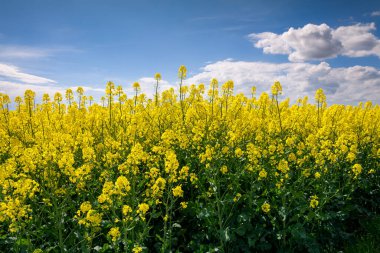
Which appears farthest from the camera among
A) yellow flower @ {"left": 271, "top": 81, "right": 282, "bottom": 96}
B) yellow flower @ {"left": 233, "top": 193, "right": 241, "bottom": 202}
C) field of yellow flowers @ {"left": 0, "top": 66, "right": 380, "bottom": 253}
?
yellow flower @ {"left": 271, "top": 81, "right": 282, "bottom": 96}

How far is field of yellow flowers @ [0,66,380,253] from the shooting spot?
147 inches

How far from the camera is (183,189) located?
5.06m

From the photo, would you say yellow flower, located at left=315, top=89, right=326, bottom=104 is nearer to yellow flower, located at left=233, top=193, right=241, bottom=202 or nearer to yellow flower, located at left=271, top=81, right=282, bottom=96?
yellow flower, located at left=271, top=81, right=282, bottom=96

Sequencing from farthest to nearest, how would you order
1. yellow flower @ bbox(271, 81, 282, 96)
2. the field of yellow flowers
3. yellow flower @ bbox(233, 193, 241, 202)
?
yellow flower @ bbox(271, 81, 282, 96) → yellow flower @ bbox(233, 193, 241, 202) → the field of yellow flowers

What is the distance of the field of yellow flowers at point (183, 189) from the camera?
3732 mm

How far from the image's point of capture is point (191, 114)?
6.99m

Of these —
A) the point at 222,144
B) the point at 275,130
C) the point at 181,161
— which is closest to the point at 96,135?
the point at 181,161

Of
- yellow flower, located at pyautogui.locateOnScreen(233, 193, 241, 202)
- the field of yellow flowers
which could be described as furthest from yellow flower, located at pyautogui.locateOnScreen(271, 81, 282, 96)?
yellow flower, located at pyautogui.locateOnScreen(233, 193, 241, 202)

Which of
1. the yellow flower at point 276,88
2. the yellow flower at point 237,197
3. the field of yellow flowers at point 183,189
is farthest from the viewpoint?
the yellow flower at point 276,88

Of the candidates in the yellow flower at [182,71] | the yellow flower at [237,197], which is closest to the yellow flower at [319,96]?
→ the yellow flower at [182,71]

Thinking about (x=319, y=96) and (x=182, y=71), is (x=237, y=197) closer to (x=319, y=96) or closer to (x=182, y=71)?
(x=182, y=71)

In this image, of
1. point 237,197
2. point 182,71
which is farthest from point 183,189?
point 182,71

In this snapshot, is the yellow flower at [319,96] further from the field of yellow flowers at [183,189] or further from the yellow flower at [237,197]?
the yellow flower at [237,197]

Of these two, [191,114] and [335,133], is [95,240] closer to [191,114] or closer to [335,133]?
[191,114]
